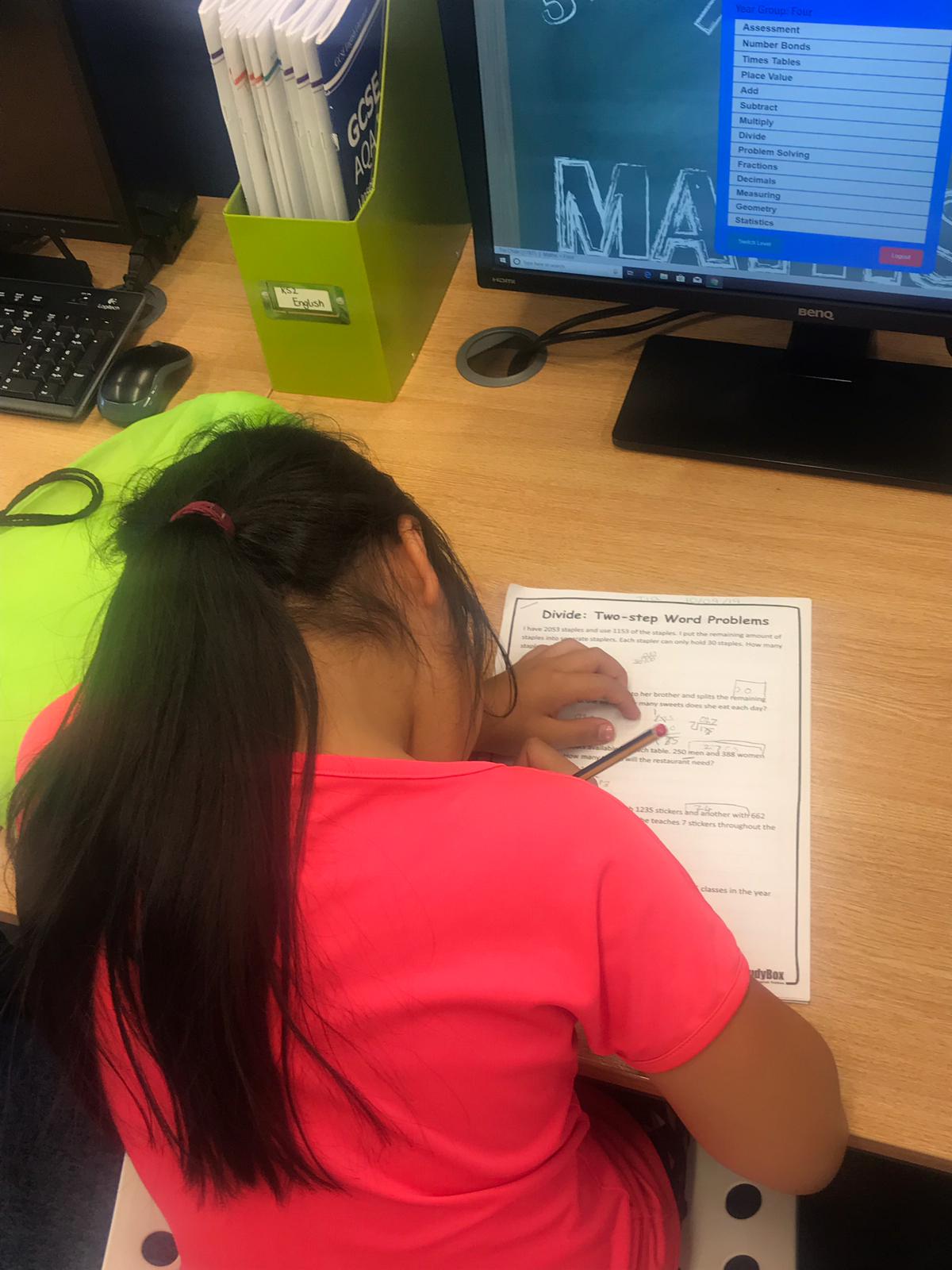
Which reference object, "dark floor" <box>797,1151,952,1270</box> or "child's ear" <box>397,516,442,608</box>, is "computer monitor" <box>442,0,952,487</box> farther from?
"dark floor" <box>797,1151,952,1270</box>

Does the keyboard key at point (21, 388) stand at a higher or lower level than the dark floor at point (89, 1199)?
higher

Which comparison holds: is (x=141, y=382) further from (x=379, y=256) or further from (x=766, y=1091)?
(x=766, y=1091)

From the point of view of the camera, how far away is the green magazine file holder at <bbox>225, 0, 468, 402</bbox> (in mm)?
909

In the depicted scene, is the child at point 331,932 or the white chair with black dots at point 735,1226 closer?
the child at point 331,932

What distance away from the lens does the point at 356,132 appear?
0.89m

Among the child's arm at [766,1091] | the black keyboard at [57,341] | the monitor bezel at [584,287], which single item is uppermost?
the monitor bezel at [584,287]

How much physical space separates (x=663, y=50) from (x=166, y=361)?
56 cm

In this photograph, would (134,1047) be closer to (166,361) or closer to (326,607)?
(326,607)

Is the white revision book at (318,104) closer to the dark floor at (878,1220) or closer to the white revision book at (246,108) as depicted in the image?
the white revision book at (246,108)

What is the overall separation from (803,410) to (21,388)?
29.5 inches

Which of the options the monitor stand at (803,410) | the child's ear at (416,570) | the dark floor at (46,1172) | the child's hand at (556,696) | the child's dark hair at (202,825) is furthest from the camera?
the dark floor at (46,1172)

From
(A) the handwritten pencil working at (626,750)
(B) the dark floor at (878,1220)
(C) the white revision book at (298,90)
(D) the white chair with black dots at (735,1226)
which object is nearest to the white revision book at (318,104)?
(C) the white revision book at (298,90)

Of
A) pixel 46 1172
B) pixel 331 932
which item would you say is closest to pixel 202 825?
pixel 331 932

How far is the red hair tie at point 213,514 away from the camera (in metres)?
0.57
